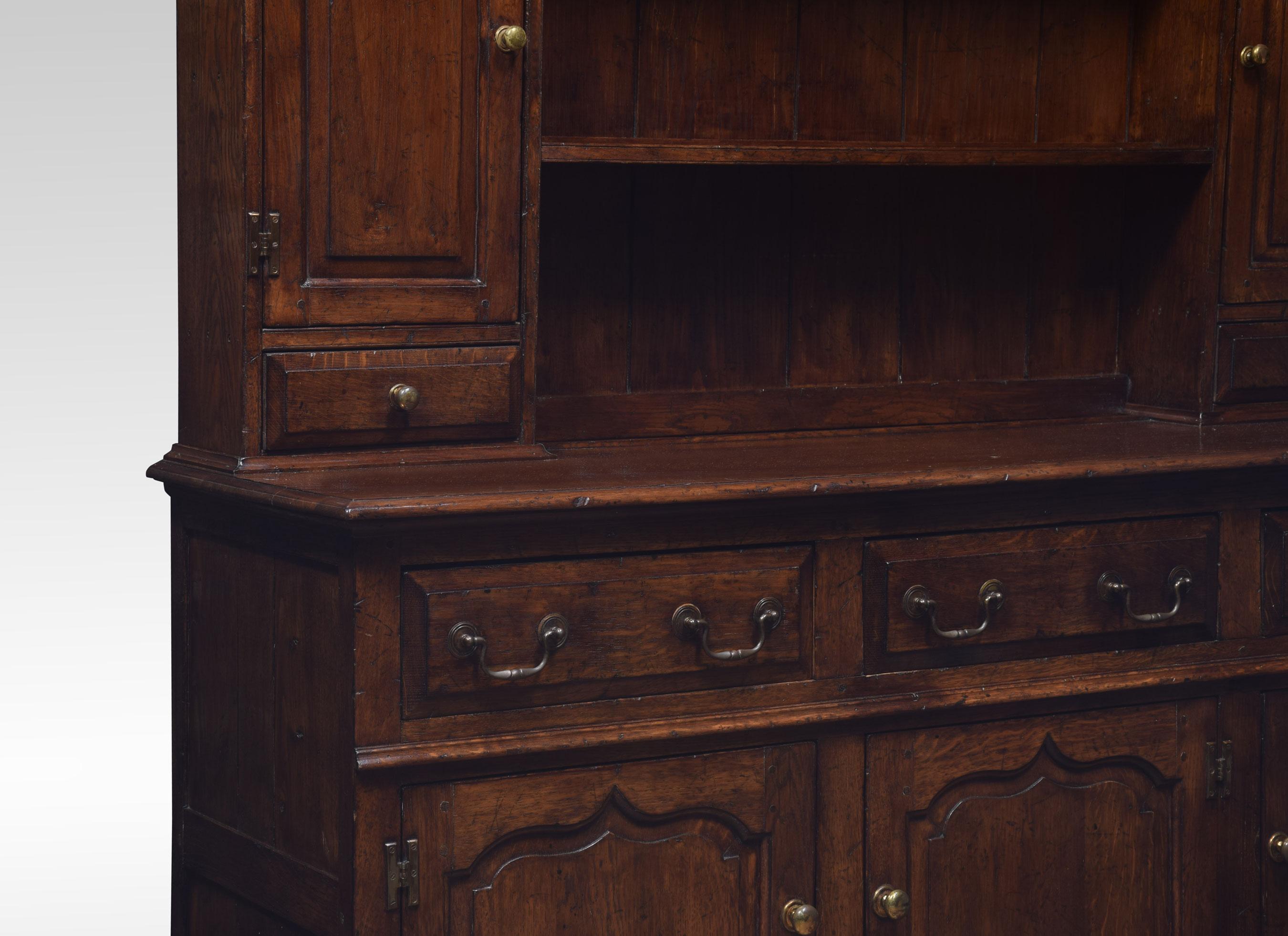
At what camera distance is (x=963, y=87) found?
3.10m

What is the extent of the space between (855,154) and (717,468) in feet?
1.85

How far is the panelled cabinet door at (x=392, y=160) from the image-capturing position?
2422mm

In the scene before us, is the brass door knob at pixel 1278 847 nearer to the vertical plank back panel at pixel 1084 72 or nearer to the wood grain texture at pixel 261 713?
the vertical plank back panel at pixel 1084 72

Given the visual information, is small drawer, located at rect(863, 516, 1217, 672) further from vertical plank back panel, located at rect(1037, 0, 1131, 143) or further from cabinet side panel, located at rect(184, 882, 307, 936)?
cabinet side panel, located at rect(184, 882, 307, 936)

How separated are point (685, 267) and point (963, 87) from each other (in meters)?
0.60

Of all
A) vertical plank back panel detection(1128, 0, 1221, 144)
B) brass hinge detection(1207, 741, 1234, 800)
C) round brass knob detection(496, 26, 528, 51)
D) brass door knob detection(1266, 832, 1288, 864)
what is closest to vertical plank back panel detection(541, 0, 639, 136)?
round brass knob detection(496, 26, 528, 51)

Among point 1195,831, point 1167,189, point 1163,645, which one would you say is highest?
point 1167,189

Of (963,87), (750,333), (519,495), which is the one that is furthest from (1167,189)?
(519,495)

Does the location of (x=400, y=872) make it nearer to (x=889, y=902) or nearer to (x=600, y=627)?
(x=600, y=627)

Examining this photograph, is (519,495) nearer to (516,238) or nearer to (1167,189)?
(516,238)

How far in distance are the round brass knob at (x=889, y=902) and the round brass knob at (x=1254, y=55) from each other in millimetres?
1494

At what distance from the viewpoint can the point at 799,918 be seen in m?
2.55

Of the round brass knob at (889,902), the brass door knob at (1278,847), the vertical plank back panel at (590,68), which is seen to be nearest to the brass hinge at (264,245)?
the vertical plank back panel at (590,68)

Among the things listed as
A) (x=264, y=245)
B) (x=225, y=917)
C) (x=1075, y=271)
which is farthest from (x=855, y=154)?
(x=225, y=917)
